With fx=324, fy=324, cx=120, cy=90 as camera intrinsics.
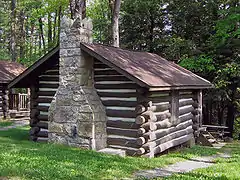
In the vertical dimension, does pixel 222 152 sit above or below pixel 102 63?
below

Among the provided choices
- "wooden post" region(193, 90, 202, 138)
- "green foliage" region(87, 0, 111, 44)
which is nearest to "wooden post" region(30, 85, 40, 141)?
"wooden post" region(193, 90, 202, 138)

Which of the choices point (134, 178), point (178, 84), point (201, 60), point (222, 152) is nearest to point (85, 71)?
point (178, 84)

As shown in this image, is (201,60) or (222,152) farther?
(201,60)

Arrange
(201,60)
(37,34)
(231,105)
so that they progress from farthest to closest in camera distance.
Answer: (37,34) → (231,105) → (201,60)

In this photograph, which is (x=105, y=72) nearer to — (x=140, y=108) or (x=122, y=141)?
(x=140, y=108)

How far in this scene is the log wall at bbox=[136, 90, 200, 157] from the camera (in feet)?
36.1

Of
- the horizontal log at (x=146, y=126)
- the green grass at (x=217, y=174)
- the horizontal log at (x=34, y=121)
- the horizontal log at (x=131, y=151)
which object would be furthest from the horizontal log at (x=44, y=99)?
the green grass at (x=217, y=174)

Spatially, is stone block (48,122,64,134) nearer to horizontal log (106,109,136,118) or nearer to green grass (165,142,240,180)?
horizontal log (106,109,136,118)

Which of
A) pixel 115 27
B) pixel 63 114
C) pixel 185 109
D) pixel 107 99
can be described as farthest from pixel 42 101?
pixel 115 27

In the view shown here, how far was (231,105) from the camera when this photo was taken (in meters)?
22.4

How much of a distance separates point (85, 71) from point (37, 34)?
3516 cm

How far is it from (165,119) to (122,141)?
203 centimetres

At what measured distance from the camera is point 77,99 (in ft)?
38.1

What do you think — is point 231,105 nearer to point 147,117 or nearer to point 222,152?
point 222,152
